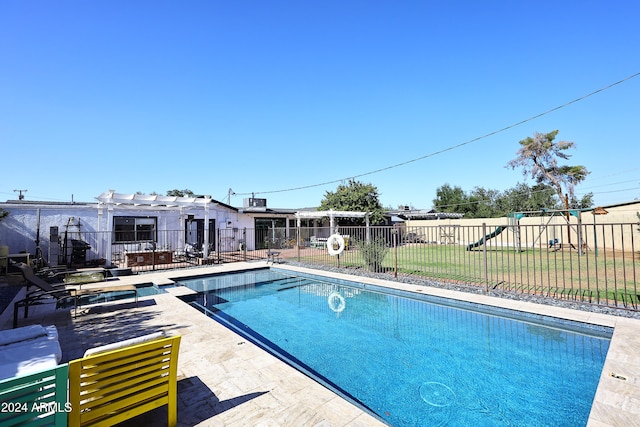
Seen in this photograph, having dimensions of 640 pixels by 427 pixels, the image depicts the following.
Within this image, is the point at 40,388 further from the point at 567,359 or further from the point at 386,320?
the point at 567,359

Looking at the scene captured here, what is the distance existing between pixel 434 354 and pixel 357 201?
21129 mm

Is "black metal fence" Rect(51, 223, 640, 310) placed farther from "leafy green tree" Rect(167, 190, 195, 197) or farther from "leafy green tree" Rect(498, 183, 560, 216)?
"leafy green tree" Rect(167, 190, 195, 197)

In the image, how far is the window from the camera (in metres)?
16.1

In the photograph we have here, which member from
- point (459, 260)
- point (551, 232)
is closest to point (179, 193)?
point (459, 260)

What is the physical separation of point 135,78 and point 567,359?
14731 mm

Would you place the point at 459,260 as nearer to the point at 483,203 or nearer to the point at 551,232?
the point at 551,232

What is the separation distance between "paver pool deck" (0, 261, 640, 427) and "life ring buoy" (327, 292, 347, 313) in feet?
10.9

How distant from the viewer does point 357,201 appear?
25.8 metres

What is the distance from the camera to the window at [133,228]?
16.1 meters

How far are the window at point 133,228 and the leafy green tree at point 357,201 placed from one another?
48.5ft

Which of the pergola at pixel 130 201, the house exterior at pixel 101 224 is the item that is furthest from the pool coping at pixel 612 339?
the house exterior at pixel 101 224

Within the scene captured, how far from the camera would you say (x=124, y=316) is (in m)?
6.18

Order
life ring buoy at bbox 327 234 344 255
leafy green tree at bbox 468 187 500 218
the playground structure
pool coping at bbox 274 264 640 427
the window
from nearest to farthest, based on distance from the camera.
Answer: pool coping at bbox 274 264 640 427 < life ring buoy at bbox 327 234 344 255 < the playground structure < the window < leafy green tree at bbox 468 187 500 218

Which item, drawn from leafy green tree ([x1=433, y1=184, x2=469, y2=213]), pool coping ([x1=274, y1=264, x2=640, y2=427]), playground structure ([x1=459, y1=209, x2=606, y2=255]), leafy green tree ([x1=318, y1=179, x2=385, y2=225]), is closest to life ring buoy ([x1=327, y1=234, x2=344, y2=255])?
pool coping ([x1=274, y1=264, x2=640, y2=427])
